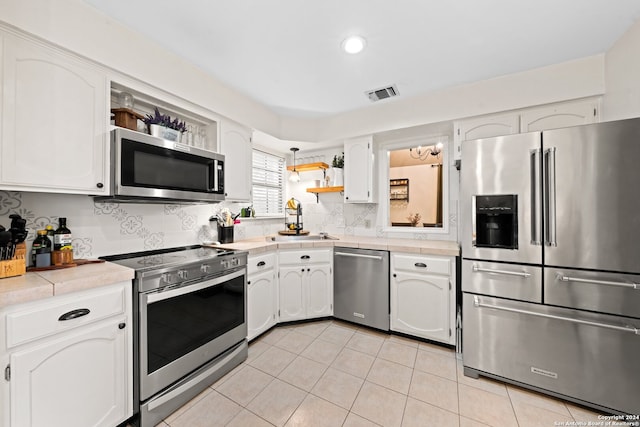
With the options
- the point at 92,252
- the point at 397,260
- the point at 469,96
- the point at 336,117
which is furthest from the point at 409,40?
the point at 92,252

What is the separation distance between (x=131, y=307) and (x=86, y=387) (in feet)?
1.28

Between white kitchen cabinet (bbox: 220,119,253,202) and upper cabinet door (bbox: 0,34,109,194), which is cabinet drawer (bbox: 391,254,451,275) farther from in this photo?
upper cabinet door (bbox: 0,34,109,194)

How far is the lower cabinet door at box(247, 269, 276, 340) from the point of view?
7.55ft

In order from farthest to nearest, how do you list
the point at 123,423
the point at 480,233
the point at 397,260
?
the point at 397,260 < the point at 480,233 < the point at 123,423

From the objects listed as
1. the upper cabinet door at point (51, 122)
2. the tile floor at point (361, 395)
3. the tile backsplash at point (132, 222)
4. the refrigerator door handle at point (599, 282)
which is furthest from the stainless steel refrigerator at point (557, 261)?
the upper cabinet door at point (51, 122)

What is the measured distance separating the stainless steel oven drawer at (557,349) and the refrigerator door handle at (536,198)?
19.0 inches

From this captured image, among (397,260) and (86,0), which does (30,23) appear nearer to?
(86,0)

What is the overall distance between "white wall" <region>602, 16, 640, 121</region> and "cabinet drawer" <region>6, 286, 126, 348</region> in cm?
342

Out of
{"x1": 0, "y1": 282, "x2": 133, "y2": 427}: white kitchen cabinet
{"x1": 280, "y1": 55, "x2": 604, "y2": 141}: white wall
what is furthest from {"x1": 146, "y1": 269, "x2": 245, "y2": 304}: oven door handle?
{"x1": 280, "y1": 55, "x2": 604, "y2": 141}: white wall

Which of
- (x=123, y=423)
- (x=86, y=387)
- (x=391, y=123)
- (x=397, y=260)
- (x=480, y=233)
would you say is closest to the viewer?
(x=86, y=387)

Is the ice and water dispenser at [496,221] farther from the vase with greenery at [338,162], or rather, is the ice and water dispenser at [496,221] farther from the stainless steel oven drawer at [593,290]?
the vase with greenery at [338,162]

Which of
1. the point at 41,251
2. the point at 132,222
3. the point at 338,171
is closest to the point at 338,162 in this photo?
the point at 338,171

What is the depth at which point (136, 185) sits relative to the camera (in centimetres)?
165

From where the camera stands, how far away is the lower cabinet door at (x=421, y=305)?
2279 mm
